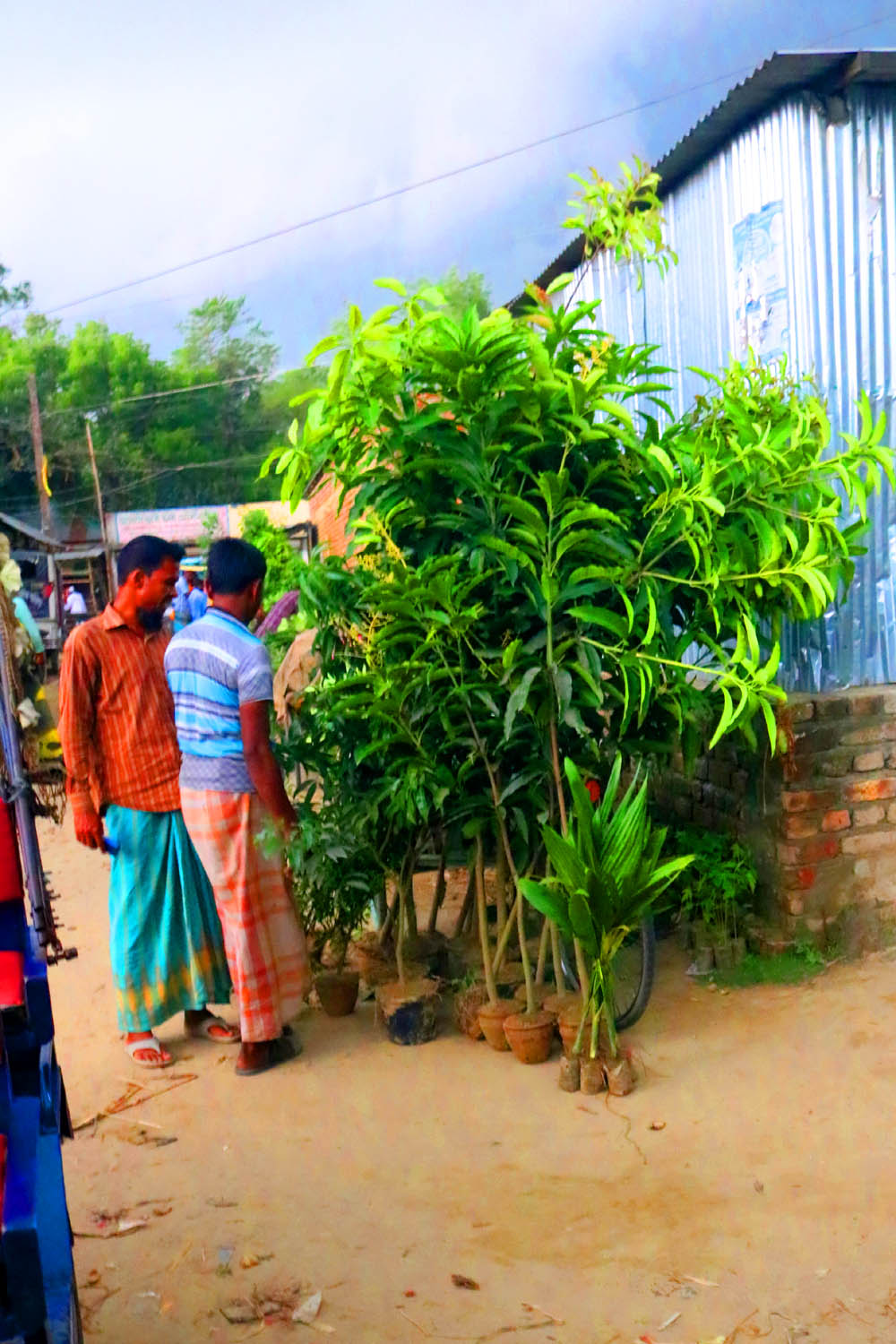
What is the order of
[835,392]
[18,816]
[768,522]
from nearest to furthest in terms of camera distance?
[18,816] < [768,522] < [835,392]

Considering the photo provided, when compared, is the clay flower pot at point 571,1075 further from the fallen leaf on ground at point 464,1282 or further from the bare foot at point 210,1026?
the bare foot at point 210,1026

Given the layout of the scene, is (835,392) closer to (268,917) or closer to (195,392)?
(268,917)

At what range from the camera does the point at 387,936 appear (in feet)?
15.9

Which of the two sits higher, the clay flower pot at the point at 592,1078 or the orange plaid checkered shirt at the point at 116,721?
the orange plaid checkered shirt at the point at 116,721

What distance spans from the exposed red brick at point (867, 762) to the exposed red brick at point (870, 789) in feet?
0.16

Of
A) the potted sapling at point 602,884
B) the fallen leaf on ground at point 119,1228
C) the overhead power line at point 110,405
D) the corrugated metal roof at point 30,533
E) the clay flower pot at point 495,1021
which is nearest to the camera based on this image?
the fallen leaf on ground at point 119,1228

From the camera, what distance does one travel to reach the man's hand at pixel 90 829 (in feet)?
13.9

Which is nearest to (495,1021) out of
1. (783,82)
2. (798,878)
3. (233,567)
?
(798,878)

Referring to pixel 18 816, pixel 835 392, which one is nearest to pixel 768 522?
pixel 835 392

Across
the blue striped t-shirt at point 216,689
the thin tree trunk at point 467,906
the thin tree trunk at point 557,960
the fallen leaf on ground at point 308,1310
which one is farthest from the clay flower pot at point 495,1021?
the fallen leaf on ground at point 308,1310

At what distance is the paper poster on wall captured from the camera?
4820mm

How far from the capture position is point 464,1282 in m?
2.82

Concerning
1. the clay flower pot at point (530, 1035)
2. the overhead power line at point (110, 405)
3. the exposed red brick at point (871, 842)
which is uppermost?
the overhead power line at point (110, 405)

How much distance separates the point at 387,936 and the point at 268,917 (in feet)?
2.41
